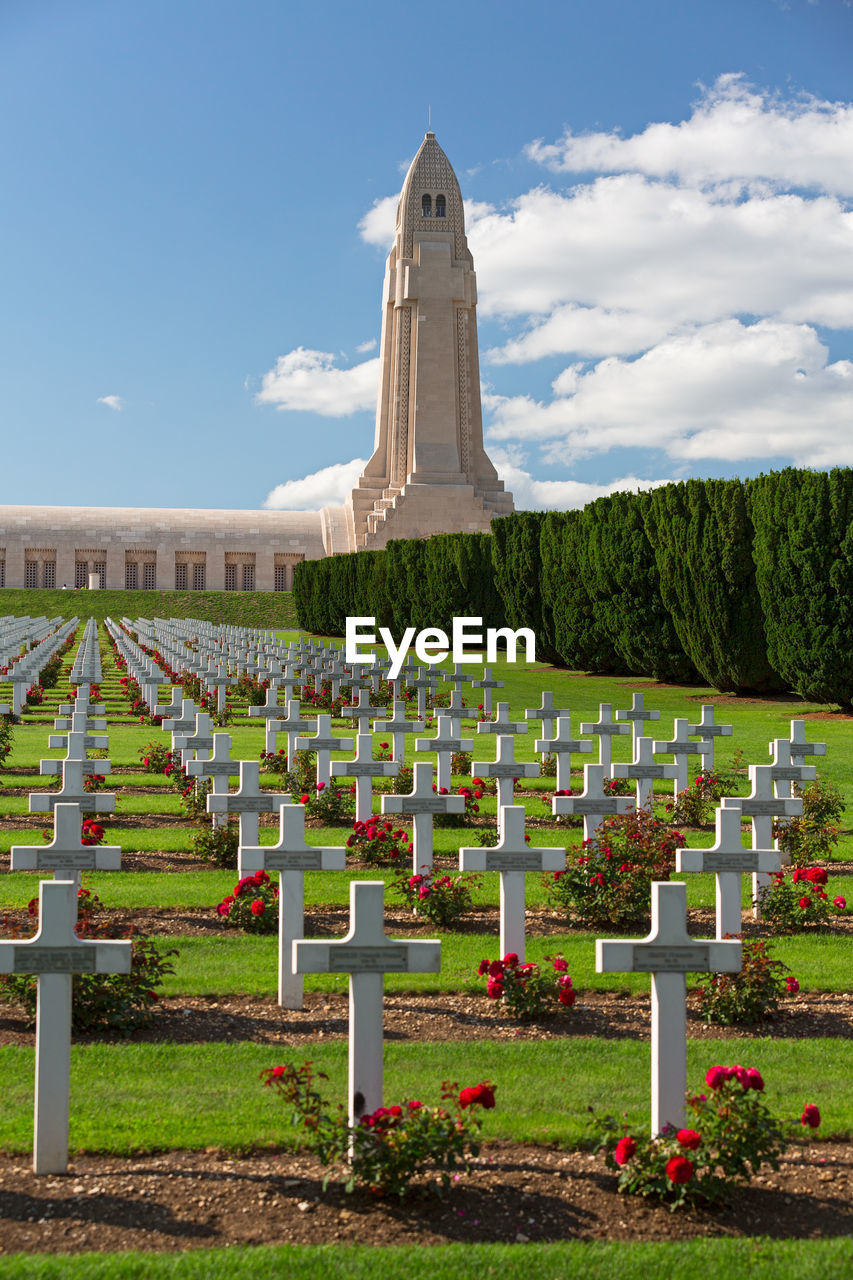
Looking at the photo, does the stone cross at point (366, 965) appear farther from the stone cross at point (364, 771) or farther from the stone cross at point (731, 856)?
the stone cross at point (364, 771)

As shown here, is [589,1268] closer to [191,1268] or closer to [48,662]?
[191,1268]

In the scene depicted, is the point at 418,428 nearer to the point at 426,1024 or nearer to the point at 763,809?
the point at 763,809

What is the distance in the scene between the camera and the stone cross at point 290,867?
15.3ft

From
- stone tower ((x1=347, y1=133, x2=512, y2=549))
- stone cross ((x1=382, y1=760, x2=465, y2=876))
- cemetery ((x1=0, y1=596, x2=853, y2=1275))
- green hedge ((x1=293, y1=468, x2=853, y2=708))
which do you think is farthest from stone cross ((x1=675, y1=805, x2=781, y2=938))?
stone tower ((x1=347, y1=133, x2=512, y2=549))

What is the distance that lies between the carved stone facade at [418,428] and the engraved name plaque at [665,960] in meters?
55.5

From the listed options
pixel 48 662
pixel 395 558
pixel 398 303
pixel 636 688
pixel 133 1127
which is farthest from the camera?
pixel 398 303

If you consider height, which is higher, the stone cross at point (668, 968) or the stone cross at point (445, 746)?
the stone cross at point (445, 746)

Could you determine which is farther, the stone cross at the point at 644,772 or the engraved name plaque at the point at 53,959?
the stone cross at the point at 644,772

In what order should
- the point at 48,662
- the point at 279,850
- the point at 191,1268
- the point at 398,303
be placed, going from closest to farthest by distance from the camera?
1. the point at 191,1268
2. the point at 279,850
3. the point at 48,662
4. the point at 398,303

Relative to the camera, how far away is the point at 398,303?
6128cm

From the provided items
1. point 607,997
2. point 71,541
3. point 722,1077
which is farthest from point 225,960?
point 71,541

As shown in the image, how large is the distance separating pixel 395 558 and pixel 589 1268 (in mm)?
31717

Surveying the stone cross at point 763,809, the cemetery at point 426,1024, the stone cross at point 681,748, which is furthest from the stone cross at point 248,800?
the stone cross at point 681,748

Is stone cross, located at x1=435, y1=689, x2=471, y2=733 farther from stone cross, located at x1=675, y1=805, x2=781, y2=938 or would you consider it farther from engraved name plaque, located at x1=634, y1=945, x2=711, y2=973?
engraved name plaque, located at x1=634, y1=945, x2=711, y2=973
